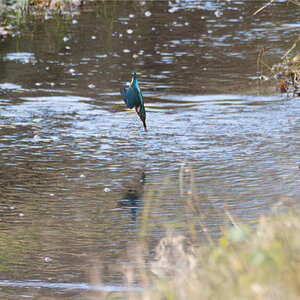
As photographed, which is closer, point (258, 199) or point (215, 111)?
point (258, 199)

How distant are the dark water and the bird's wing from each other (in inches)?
18.4

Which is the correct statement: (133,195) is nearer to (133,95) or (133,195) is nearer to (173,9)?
(133,95)

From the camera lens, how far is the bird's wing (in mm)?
5477

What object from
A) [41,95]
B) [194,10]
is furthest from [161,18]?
[41,95]

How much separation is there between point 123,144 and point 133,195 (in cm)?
118

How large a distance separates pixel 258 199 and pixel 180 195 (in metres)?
0.57

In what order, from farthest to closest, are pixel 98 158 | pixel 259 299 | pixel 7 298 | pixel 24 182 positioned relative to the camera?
1. pixel 98 158
2. pixel 24 182
3. pixel 7 298
4. pixel 259 299

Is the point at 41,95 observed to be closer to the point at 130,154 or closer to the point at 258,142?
the point at 130,154

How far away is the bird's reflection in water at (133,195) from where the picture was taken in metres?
4.73

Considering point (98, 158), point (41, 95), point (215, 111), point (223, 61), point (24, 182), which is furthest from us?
point (223, 61)

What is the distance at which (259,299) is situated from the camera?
2.13 meters

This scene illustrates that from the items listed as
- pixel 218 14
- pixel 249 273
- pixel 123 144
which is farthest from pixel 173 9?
pixel 249 273

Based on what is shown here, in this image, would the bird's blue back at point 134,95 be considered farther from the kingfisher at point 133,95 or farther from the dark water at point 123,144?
the dark water at point 123,144

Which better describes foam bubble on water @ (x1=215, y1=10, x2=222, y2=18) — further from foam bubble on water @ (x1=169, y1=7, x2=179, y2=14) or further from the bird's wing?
the bird's wing
